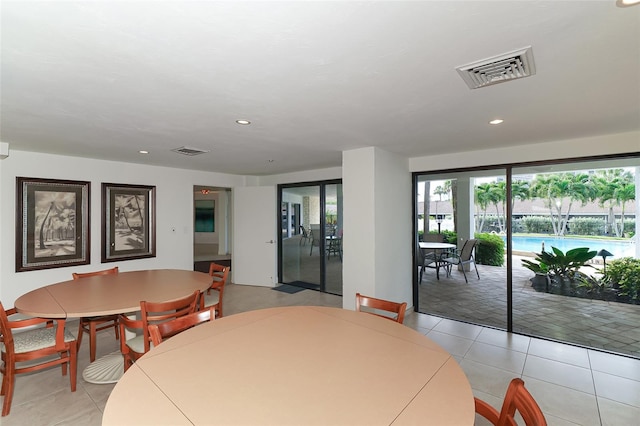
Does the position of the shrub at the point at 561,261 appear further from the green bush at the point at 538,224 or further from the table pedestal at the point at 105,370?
the table pedestal at the point at 105,370

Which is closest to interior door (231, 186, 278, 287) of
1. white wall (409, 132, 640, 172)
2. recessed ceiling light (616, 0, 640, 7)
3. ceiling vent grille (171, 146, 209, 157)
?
ceiling vent grille (171, 146, 209, 157)

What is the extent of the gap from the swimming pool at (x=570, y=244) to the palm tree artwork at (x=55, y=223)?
6.23m

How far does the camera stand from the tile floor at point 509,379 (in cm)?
224

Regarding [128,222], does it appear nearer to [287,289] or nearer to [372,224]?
[287,289]

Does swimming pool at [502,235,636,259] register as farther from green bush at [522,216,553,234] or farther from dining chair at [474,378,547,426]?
dining chair at [474,378,547,426]

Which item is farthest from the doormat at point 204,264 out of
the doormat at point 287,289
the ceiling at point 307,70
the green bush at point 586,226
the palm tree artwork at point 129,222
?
the green bush at point 586,226

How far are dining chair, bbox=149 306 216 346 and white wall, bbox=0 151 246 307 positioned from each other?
3431 mm

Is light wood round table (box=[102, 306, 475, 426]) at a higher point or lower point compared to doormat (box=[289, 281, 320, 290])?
higher

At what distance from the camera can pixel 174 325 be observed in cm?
188

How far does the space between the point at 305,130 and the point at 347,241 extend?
1.70 meters

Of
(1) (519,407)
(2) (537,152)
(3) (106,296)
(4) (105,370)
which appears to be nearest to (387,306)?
(1) (519,407)

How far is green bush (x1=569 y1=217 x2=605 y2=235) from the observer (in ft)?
11.5

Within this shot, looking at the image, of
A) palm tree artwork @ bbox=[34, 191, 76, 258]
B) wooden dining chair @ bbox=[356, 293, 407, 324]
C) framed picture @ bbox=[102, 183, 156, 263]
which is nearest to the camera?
wooden dining chair @ bbox=[356, 293, 407, 324]

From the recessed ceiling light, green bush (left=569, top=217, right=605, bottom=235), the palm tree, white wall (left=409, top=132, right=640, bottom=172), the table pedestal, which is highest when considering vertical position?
the recessed ceiling light
